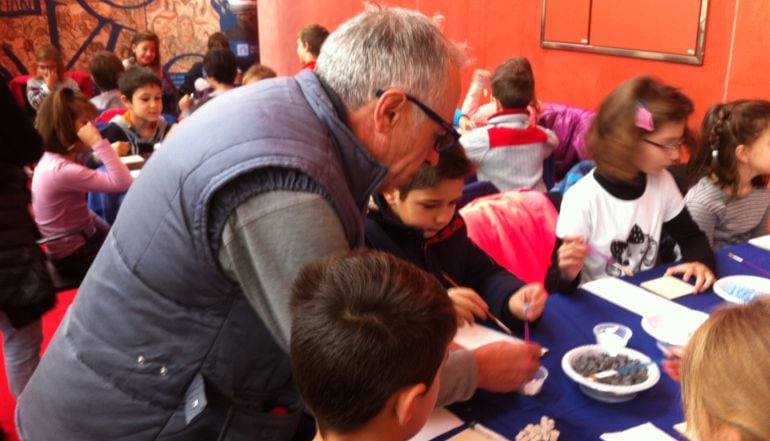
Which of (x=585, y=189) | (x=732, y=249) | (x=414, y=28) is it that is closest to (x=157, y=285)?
(x=414, y=28)

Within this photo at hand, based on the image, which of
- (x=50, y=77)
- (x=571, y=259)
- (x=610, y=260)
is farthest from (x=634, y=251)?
(x=50, y=77)

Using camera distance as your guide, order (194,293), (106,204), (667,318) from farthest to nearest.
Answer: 1. (106,204)
2. (667,318)
3. (194,293)

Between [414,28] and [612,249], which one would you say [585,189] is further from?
[414,28]

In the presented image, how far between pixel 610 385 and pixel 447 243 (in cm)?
73

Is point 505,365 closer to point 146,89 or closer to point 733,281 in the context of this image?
point 733,281

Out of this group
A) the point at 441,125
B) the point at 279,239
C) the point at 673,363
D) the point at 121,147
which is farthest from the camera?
the point at 121,147

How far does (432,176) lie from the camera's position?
1.86 metres

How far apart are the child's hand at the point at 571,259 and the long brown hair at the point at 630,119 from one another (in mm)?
525

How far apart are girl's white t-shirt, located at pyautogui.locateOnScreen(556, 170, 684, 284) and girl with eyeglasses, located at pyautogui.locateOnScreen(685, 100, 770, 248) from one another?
39cm

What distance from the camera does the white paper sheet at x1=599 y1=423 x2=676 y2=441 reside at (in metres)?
1.32

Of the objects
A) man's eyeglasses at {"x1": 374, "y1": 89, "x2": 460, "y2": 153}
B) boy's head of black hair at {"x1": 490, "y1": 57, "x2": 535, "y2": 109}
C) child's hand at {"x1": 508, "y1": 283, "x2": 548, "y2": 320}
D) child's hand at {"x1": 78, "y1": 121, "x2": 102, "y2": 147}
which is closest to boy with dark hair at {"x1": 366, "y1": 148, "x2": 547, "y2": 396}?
child's hand at {"x1": 508, "y1": 283, "x2": 548, "y2": 320}

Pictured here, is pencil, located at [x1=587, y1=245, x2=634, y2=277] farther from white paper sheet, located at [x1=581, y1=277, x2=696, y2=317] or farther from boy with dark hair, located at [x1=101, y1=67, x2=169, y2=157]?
boy with dark hair, located at [x1=101, y1=67, x2=169, y2=157]

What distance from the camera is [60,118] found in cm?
340

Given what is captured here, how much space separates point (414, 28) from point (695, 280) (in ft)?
4.65
